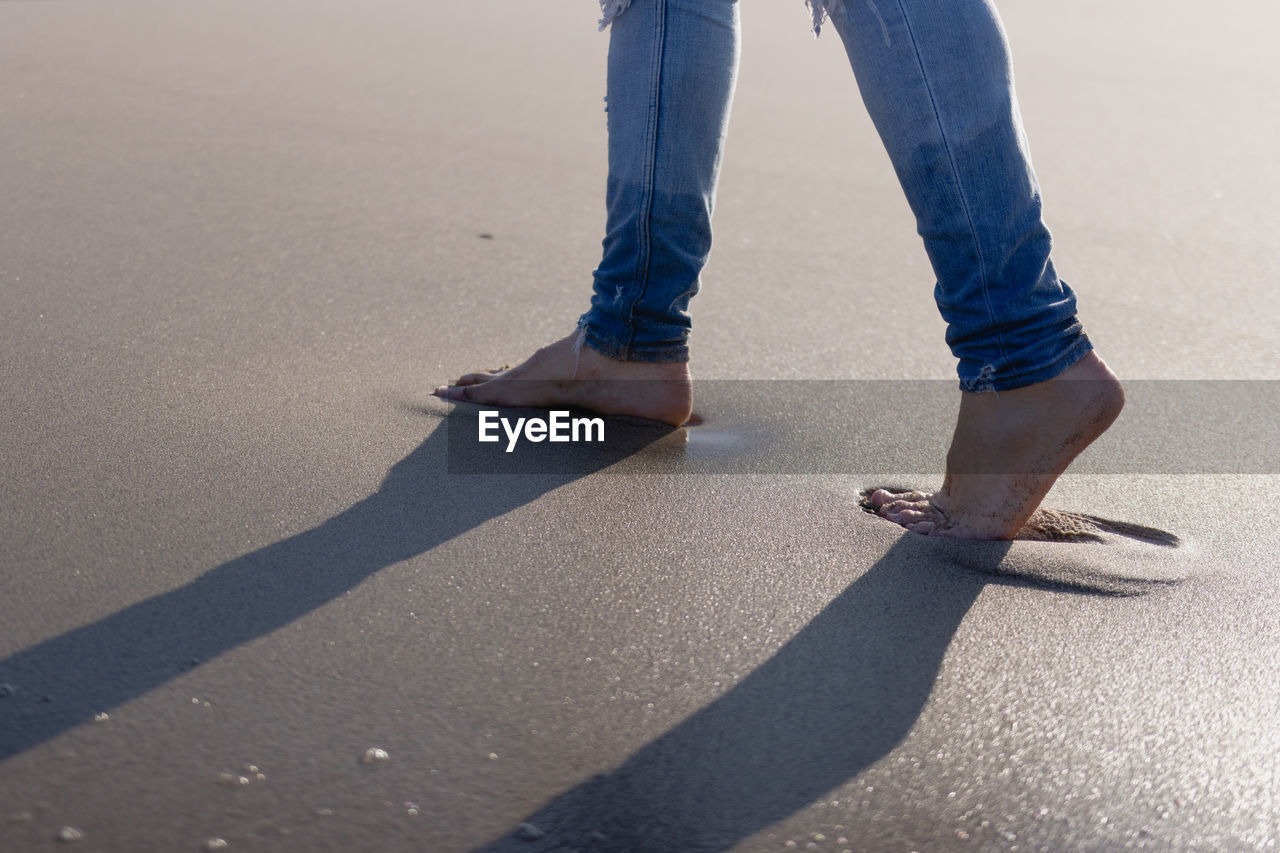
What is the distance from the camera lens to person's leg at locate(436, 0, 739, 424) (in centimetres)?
155

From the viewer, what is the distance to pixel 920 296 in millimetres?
2352

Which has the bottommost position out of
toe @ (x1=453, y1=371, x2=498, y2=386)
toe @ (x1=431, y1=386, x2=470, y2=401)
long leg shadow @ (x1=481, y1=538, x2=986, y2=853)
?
long leg shadow @ (x1=481, y1=538, x2=986, y2=853)

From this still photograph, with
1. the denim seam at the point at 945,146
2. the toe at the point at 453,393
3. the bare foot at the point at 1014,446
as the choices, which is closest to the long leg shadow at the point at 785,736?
the bare foot at the point at 1014,446

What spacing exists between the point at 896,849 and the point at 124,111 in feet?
9.23

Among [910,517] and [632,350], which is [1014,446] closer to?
[910,517]

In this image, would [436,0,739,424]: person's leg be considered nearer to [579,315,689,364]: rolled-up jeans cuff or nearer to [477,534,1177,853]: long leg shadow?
[579,315,689,364]: rolled-up jeans cuff

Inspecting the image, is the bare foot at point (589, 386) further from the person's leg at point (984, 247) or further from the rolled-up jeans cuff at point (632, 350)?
the person's leg at point (984, 247)

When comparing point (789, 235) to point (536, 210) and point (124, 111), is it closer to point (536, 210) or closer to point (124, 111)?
point (536, 210)

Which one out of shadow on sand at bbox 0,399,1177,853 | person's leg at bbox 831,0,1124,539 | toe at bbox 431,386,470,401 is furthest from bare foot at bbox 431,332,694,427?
person's leg at bbox 831,0,1124,539

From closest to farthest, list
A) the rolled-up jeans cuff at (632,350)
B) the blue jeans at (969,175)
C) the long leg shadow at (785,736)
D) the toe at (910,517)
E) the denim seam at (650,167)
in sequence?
the long leg shadow at (785,736), the blue jeans at (969,175), the toe at (910,517), the denim seam at (650,167), the rolled-up jeans cuff at (632,350)

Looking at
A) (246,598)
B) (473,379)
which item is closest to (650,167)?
(473,379)

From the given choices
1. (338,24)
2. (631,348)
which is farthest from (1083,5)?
(631,348)

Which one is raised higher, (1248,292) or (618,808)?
(1248,292)

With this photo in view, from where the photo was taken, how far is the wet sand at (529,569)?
926mm
